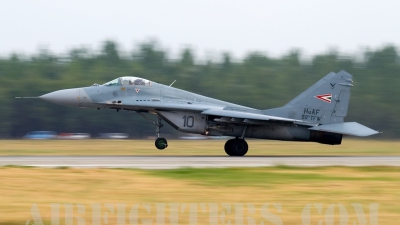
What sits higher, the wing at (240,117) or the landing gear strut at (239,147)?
the wing at (240,117)

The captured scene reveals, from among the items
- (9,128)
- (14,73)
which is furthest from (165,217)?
(14,73)

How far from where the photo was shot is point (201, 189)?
13.3 m

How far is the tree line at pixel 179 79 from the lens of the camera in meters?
55.6

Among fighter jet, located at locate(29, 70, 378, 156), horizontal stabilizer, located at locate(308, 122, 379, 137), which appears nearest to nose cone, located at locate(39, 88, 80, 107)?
fighter jet, located at locate(29, 70, 378, 156)

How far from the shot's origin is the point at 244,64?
69000mm

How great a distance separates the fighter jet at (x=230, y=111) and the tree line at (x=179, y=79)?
2483 cm

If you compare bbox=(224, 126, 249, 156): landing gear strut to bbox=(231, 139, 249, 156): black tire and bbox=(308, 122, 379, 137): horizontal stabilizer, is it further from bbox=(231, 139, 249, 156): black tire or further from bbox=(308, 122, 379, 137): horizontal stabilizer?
bbox=(308, 122, 379, 137): horizontal stabilizer

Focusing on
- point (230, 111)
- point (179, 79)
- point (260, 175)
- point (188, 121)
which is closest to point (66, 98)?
point (188, 121)

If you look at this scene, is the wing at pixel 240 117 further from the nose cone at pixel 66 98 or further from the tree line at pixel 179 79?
the tree line at pixel 179 79

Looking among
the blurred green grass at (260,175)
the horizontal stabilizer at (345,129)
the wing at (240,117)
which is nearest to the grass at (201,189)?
the blurred green grass at (260,175)

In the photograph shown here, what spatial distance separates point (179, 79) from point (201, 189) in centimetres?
5231

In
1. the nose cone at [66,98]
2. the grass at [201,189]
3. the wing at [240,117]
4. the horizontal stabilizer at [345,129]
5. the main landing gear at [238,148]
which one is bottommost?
the grass at [201,189]

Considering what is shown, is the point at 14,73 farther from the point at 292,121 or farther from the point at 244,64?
the point at 292,121

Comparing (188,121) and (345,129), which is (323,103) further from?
(188,121)
